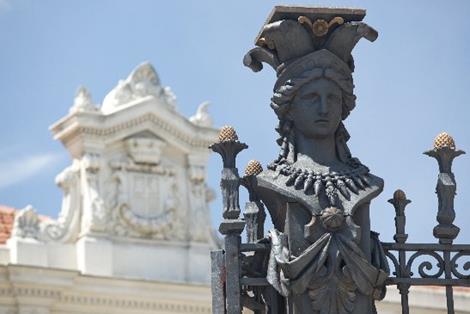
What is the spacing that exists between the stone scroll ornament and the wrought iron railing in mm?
117

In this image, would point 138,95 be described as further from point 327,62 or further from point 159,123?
point 327,62

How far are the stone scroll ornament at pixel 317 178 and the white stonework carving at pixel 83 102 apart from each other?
26979 mm

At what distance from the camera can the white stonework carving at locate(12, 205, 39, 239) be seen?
1446 inches

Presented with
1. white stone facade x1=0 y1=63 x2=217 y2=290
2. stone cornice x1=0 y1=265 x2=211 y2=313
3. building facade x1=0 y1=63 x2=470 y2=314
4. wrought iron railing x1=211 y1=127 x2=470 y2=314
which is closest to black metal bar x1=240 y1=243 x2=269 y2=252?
wrought iron railing x1=211 y1=127 x2=470 y2=314

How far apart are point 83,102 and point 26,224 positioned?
8.59 ft

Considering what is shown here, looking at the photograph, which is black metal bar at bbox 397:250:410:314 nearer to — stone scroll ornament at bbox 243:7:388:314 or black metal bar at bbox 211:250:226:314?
stone scroll ornament at bbox 243:7:388:314

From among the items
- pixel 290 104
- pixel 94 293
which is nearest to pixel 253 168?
pixel 290 104

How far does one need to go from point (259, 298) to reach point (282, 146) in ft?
2.66

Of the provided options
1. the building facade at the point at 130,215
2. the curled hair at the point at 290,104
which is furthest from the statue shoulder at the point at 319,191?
the building facade at the point at 130,215

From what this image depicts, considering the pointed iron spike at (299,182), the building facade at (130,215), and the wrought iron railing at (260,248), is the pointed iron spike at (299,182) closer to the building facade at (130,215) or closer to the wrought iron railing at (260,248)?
the wrought iron railing at (260,248)

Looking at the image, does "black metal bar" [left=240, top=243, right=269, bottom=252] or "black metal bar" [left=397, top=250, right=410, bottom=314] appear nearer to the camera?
"black metal bar" [left=240, top=243, right=269, bottom=252]

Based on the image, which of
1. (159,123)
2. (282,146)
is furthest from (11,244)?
(282,146)

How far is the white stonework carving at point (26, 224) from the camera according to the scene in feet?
120

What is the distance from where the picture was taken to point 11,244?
3656cm
